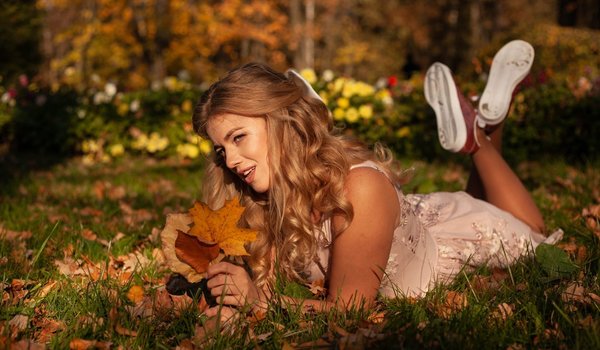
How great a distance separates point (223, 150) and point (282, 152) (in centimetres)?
22

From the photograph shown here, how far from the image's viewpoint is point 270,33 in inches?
811

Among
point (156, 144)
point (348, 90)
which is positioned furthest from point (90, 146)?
point (348, 90)

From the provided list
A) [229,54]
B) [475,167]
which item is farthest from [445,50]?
[475,167]

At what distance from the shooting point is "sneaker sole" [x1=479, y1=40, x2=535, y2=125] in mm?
3373

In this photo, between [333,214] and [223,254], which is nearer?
[223,254]

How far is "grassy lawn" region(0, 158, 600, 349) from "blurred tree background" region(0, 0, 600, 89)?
23.8 ft

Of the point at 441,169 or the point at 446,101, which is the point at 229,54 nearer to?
the point at 441,169

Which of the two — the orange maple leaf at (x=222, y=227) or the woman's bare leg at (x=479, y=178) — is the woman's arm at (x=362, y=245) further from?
the woman's bare leg at (x=479, y=178)

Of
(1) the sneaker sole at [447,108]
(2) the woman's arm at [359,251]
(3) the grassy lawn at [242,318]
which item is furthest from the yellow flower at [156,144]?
(2) the woman's arm at [359,251]

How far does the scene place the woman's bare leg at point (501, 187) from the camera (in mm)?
3242

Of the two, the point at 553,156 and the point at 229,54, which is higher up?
the point at 553,156

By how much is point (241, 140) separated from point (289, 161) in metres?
0.20

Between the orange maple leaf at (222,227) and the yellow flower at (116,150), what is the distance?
18.2 feet

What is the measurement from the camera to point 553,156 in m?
5.59
